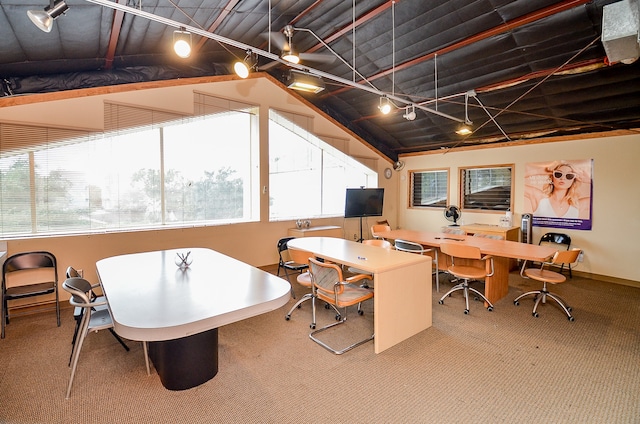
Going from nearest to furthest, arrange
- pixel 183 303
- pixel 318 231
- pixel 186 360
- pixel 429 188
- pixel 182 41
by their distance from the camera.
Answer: pixel 183 303 → pixel 186 360 → pixel 182 41 → pixel 318 231 → pixel 429 188

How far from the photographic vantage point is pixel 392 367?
8.81 ft

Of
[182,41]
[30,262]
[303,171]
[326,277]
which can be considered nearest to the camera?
[182,41]

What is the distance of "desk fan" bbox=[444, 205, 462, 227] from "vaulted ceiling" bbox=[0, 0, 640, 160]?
5.87 ft

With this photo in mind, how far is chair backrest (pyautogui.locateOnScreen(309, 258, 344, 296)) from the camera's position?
299cm

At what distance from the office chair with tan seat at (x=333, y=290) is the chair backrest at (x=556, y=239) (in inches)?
166

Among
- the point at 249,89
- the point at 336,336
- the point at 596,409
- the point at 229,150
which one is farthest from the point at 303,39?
the point at 596,409

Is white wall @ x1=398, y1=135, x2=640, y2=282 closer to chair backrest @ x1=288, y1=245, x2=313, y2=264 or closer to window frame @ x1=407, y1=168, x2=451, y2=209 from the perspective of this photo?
window frame @ x1=407, y1=168, x2=451, y2=209

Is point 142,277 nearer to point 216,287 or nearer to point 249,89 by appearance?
point 216,287

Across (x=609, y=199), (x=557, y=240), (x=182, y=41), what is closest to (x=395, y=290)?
(x=182, y=41)

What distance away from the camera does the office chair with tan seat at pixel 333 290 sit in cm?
298

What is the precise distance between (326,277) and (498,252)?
2.18 metres

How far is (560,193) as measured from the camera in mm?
5539

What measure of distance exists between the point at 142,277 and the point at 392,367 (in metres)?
2.14

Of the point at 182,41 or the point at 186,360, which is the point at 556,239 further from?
the point at 182,41
